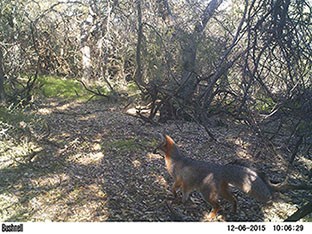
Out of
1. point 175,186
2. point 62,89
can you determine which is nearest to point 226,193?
point 175,186

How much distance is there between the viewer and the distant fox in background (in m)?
4.06

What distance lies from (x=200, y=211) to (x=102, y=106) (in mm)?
5617

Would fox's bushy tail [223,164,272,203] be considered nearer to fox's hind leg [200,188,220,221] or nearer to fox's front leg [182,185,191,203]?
A: fox's hind leg [200,188,220,221]

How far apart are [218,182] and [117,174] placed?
1694 mm

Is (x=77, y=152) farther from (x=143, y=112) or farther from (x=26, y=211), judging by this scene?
(x=143, y=112)

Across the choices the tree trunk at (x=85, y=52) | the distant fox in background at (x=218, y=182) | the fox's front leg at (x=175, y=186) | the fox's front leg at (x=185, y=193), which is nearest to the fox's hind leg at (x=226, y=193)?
the distant fox in background at (x=218, y=182)

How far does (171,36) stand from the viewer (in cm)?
882

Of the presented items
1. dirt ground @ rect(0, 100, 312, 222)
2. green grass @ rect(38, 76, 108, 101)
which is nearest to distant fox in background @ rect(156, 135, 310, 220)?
dirt ground @ rect(0, 100, 312, 222)

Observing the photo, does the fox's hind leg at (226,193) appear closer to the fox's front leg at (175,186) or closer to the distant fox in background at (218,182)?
the distant fox in background at (218,182)

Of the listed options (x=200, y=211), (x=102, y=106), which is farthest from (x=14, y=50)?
(x=200, y=211)

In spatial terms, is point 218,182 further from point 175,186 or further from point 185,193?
point 175,186

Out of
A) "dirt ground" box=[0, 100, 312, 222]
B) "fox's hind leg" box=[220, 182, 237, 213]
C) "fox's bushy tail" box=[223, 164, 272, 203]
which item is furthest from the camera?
"dirt ground" box=[0, 100, 312, 222]

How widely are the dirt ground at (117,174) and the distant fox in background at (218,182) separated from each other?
25 centimetres

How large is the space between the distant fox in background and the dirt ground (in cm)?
25
